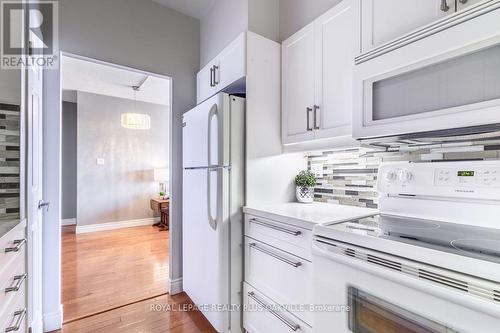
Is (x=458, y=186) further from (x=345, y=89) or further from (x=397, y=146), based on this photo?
(x=345, y=89)

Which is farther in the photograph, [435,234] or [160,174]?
[160,174]

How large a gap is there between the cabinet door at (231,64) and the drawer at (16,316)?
5.58 ft

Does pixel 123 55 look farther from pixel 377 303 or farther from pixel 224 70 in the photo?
pixel 377 303

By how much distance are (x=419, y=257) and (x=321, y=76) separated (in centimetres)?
117

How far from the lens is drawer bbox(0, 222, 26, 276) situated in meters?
0.91

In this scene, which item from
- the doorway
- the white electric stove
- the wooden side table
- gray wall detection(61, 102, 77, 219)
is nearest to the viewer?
the white electric stove

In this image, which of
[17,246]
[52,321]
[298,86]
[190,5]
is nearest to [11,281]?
[17,246]

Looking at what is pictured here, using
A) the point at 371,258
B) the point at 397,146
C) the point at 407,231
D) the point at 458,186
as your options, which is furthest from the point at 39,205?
the point at 458,186

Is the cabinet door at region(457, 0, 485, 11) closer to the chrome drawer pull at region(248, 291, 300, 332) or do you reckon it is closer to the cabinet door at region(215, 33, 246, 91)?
the cabinet door at region(215, 33, 246, 91)

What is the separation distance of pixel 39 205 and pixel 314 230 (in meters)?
1.83

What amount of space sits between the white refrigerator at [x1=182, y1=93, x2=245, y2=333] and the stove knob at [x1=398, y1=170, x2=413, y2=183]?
950 millimetres

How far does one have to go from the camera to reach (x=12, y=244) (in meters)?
1.03

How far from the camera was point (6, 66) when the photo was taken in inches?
48.6
